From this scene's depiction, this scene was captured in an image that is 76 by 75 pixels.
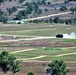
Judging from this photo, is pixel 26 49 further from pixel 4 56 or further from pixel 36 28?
pixel 36 28

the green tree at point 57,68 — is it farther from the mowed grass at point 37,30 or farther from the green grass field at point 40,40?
the mowed grass at point 37,30

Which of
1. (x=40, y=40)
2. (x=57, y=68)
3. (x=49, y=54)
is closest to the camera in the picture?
(x=57, y=68)

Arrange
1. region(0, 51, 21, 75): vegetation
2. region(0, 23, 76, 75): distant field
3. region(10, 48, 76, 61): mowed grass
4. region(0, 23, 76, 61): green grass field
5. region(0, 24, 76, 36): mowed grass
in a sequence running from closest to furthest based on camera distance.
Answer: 1. region(0, 51, 21, 75): vegetation
2. region(0, 23, 76, 75): distant field
3. region(10, 48, 76, 61): mowed grass
4. region(0, 23, 76, 61): green grass field
5. region(0, 24, 76, 36): mowed grass

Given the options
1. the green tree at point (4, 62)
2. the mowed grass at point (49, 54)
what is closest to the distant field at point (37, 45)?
the mowed grass at point (49, 54)

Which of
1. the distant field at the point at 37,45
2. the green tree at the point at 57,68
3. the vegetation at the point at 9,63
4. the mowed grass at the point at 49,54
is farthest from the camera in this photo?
the mowed grass at the point at 49,54

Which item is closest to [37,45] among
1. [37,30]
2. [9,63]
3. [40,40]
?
[40,40]

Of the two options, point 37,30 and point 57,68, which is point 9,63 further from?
point 37,30

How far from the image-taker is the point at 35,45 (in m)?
125

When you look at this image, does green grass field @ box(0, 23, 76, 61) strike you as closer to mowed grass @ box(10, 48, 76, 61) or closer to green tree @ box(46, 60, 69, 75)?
mowed grass @ box(10, 48, 76, 61)

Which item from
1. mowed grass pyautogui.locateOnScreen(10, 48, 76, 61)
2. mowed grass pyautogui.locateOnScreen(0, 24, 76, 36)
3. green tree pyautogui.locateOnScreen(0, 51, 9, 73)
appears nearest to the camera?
green tree pyautogui.locateOnScreen(0, 51, 9, 73)

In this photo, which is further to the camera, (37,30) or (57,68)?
(37,30)

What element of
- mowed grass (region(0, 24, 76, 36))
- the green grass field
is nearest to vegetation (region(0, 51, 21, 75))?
the green grass field

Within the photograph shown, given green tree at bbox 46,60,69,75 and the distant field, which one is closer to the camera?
green tree at bbox 46,60,69,75

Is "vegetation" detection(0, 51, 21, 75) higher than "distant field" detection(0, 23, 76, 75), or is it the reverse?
"vegetation" detection(0, 51, 21, 75)
